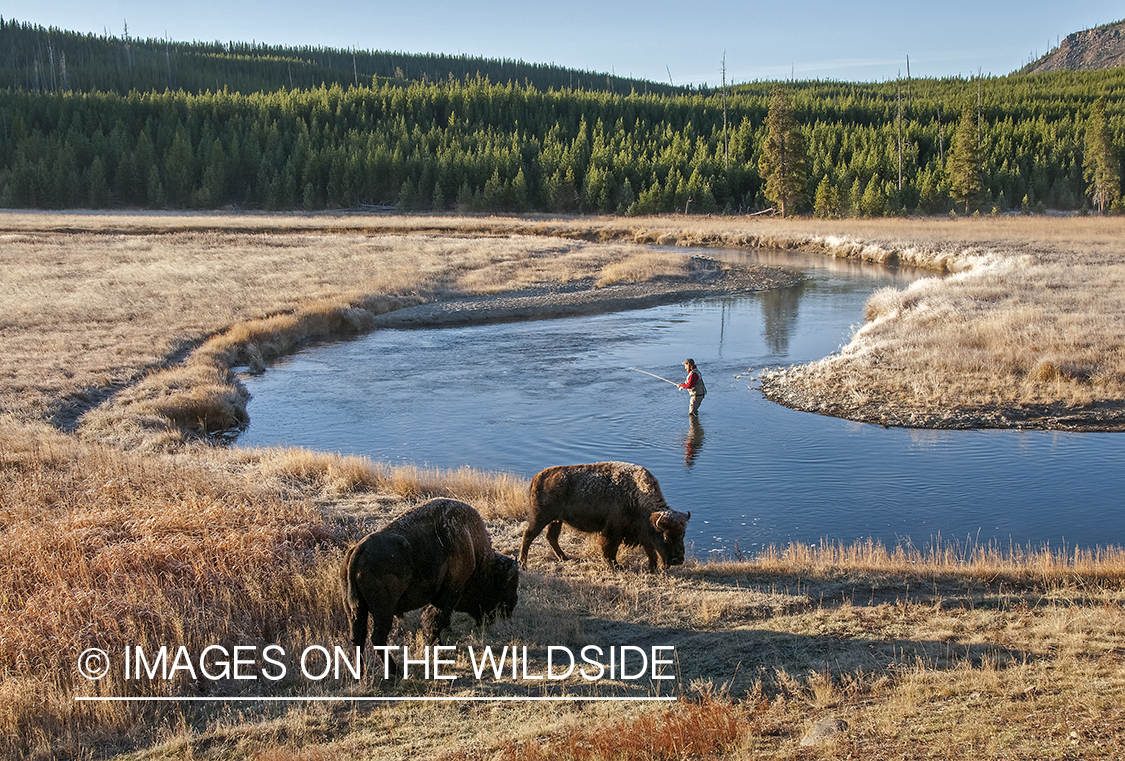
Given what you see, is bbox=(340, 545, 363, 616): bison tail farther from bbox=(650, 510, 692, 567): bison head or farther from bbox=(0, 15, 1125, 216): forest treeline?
bbox=(0, 15, 1125, 216): forest treeline

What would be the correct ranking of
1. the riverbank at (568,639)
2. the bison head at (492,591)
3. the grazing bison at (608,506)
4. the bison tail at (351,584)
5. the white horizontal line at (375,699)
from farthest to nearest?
the grazing bison at (608,506) < the bison head at (492,591) < the bison tail at (351,584) < the white horizontal line at (375,699) < the riverbank at (568,639)

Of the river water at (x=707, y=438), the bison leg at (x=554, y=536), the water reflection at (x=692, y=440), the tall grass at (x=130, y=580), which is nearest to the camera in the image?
the tall grass at (x=130, y=580)

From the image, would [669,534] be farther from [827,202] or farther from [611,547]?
[827,202]

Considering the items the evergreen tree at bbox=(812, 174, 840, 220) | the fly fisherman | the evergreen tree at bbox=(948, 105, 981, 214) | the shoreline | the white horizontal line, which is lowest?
the white horizontal line

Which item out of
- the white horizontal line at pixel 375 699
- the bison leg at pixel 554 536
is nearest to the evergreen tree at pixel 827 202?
the bison leg at pixel 554 536

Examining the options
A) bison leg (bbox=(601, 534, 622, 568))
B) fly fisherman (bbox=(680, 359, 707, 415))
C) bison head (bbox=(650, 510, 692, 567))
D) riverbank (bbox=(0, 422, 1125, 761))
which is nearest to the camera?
riverbank (bbox=(0, 422, 1125, 761))

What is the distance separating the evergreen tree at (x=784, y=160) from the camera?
79.9m

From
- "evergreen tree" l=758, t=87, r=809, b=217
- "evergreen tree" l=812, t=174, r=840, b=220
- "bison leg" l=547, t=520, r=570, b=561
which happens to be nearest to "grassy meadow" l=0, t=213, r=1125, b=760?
"bison leg" l=547, t=520, r=570, b=561

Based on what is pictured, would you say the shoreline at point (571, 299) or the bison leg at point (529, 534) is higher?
the shoreline at point (571, 299)

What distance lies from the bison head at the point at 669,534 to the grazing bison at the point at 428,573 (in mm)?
2103

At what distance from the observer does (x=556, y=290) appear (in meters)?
40.2

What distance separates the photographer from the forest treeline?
316ft

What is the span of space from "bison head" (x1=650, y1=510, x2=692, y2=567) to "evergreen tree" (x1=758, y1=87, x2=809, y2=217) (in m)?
75.0

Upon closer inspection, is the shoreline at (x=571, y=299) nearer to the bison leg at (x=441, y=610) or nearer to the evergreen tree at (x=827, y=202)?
the bison leg at (x=441, y=610)
